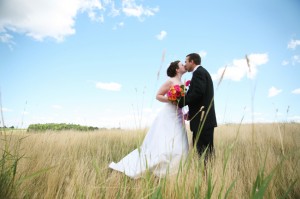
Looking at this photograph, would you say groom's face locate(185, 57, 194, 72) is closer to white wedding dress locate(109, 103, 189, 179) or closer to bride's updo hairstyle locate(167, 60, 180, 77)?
bride's updo hairstyle locate(167, 60, 180, 77)

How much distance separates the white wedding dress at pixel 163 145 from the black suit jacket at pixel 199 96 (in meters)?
0.26

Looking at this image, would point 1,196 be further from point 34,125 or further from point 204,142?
point 34,125

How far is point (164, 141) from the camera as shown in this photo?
4.12 metres

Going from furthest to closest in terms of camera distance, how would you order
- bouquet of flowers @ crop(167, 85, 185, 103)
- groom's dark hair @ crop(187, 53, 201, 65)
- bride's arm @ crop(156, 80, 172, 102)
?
bride's arm @ crop(156, 80, 172, 102) → groom's dark hair @ crop(187, 53, 201, 65) → bouquet of flowers @ crop(167, 85, 185, 103)

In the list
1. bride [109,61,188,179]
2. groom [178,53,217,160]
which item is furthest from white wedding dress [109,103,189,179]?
groom [178,53,217,160]

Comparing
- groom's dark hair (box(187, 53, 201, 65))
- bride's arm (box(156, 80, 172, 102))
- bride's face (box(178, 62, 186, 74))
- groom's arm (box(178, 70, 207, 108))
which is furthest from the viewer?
bride's face (box(178, 62, 186, 74))

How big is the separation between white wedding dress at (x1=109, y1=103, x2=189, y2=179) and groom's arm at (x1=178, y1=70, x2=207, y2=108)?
0.31 meters

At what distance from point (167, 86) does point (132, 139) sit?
2.96m

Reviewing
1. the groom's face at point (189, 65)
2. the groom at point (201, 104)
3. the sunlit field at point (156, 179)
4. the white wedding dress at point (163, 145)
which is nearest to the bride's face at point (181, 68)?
the groom's face at point (189, 65)

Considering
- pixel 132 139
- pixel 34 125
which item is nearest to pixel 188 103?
pixel 132 139

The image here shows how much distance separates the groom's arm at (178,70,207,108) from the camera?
383 cm

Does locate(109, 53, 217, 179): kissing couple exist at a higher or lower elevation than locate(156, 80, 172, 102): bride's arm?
lower

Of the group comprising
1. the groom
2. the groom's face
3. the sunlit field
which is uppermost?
the groom's face

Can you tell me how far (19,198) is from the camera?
178 cm
